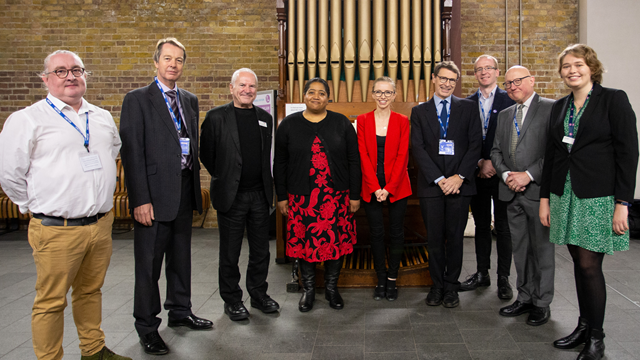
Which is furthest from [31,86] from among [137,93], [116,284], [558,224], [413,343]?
[558,224]

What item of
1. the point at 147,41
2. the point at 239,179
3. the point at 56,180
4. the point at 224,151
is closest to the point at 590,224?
the point at 239,179

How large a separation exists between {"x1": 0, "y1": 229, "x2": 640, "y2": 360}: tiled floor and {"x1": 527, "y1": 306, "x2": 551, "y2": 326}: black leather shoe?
38mm

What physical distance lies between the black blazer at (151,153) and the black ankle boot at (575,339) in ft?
7.81

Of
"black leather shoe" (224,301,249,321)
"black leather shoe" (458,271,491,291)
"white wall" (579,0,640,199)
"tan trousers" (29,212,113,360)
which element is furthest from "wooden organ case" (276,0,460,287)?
"white wall" (579,0,640,199)

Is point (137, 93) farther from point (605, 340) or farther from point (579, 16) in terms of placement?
point (579, 16)

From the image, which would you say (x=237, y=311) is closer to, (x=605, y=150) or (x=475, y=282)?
(x=475, y=282)

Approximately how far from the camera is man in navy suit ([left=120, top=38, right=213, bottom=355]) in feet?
7.90

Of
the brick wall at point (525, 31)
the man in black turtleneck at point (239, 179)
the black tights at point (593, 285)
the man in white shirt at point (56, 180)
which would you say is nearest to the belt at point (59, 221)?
the man in white shirt at point (56, 180)

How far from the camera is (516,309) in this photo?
2.92 metres

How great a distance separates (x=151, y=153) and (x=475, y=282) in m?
2.72

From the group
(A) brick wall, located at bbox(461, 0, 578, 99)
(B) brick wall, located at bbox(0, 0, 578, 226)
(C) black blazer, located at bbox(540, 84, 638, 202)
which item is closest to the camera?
(C) black blazer, located at bbox(540, 84, 638, 202)

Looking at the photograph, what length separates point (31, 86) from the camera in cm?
644

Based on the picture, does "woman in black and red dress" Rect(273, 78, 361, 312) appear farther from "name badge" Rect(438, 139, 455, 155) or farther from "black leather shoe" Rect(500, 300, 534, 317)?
"black leather shoe" Rect(500, 300, 534, 317)

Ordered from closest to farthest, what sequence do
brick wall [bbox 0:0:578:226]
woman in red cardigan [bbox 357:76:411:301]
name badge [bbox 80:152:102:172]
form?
1. name badge [bbox 80:152:102:172]
2. woman in red cardigan [bbox 357:76:411:301]
3. brick wall [bbox 0:0:578:226]
